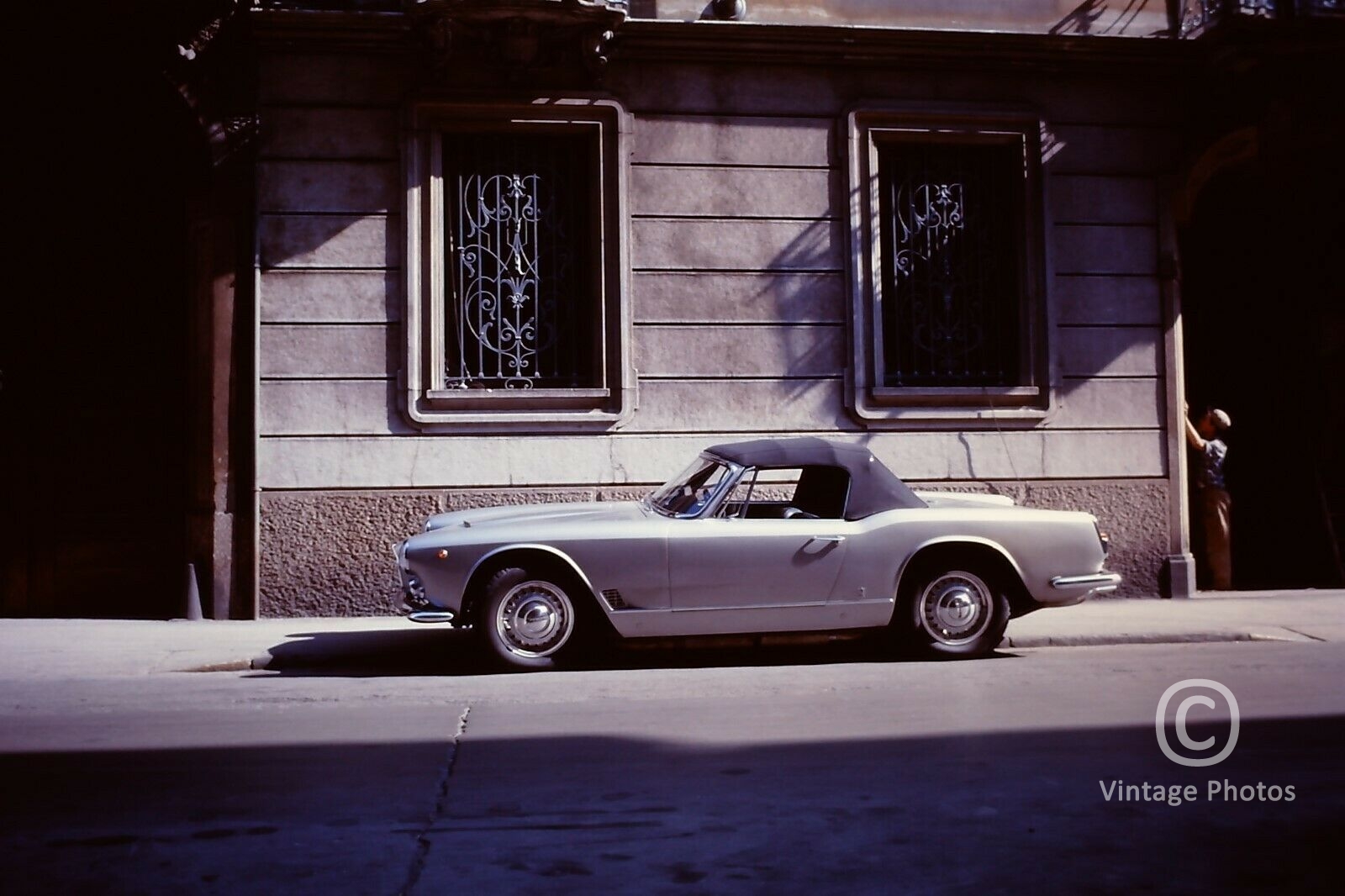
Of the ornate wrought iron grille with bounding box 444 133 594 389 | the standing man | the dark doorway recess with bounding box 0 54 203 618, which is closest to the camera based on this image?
the dark doorway recess with bounding box 0 54 203 618

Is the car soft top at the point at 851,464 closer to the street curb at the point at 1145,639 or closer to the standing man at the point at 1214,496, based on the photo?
the street curb at the point at 1145,639

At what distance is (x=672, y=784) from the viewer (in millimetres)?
5285

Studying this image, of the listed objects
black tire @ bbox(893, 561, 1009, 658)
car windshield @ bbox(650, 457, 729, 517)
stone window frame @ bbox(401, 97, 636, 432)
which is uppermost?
stone window frame @ bbox(401, 97, 636, 432)

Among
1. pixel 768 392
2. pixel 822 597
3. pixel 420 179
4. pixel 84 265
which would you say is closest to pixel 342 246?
pixel 420 179

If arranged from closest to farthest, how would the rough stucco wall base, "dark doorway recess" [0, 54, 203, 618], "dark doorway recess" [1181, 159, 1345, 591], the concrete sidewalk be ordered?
the concrete sidewalk, the rough stucco wall base, "dark doorway recess" [0, 54, 203, 618], "dark doorway recess" [1181, 159, 1345, 591]

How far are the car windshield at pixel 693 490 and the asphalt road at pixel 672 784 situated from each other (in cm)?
114

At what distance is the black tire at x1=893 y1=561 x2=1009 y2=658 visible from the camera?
8.88m

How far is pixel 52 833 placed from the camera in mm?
4621

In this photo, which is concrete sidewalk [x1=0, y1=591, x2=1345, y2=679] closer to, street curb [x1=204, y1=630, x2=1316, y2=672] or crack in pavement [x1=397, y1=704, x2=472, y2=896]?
street curb [x1=204, y1=630, x2=1316, y2=672]

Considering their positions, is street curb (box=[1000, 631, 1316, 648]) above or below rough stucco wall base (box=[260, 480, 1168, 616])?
below

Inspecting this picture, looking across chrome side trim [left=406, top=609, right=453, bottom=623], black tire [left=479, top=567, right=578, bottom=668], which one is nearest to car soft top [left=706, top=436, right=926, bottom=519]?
black tire [left=479, top=567, right=578, bottom=668]

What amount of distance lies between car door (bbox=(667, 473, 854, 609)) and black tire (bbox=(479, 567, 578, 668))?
0.72 metres

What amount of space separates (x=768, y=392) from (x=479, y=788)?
7.45m

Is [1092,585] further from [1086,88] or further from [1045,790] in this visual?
[1086,88]
